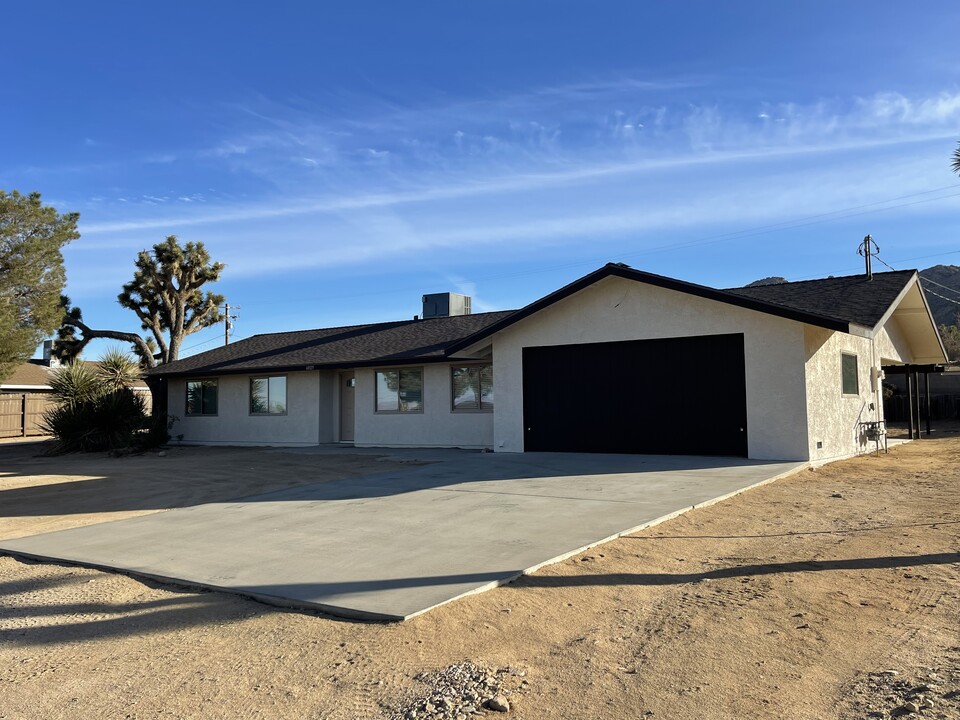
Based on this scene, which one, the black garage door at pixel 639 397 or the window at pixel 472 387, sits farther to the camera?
the window at pixel 472 387

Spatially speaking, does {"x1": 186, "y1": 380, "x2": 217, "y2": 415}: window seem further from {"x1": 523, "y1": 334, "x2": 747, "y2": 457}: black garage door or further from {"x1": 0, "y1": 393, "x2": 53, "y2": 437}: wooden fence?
{"x1": 523, "y1": 334, "x2": 747, "y2": 457}: black garage door

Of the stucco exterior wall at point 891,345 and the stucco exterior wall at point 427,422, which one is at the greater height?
the stucco exterior wall at point 891,345

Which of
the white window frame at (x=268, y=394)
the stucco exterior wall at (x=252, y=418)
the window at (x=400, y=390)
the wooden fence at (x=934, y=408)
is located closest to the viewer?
the window at (x=400, y=390)

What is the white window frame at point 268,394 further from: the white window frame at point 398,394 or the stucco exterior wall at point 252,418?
the white window frame at point 398,394

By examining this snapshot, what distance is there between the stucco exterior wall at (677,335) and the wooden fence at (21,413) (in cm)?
2512

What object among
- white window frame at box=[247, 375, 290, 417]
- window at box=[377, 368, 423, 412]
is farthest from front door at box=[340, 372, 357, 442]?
white window frame at box=[247, 375, 290, 417]

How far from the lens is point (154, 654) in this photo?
482cm

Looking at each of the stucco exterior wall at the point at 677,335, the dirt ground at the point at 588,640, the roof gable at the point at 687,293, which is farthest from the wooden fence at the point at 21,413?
the dirt ground at the point at 588,640

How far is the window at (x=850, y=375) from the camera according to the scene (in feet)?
54.2

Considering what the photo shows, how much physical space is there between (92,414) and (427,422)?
11251mm

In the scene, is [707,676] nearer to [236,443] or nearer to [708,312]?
[708,312]

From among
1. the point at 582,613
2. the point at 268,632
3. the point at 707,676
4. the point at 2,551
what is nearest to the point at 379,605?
the point at 268,632

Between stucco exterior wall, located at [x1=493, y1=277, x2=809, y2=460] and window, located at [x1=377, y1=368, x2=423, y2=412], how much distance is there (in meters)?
3.39

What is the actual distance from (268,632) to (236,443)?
20035 mm
